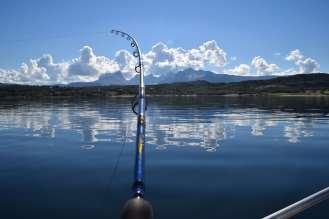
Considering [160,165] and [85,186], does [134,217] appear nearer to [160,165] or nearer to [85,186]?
[85,186]

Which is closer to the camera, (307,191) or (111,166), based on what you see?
(307,191)

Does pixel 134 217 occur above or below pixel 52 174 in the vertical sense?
above

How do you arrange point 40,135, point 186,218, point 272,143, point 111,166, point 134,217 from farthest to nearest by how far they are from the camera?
point 40,135, point 272,143, point 111,166, point 186,218, point 134,217

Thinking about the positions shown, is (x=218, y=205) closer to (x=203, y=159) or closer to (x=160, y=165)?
(x=160, y=165)

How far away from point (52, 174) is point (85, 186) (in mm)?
2454

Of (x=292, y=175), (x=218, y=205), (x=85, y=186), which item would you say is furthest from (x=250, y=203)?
(x=85, y=186)

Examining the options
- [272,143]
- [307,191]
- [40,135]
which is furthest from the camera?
[40,135]

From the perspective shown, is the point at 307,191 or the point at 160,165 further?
the point at 160,165

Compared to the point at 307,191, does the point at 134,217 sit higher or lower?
higher

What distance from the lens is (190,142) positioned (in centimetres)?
2352

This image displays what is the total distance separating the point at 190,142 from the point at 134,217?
771 inches

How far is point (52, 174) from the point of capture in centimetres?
1492


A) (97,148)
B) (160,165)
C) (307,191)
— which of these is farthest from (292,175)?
(97,148)

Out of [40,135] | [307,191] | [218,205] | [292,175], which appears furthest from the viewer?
[40,135]
